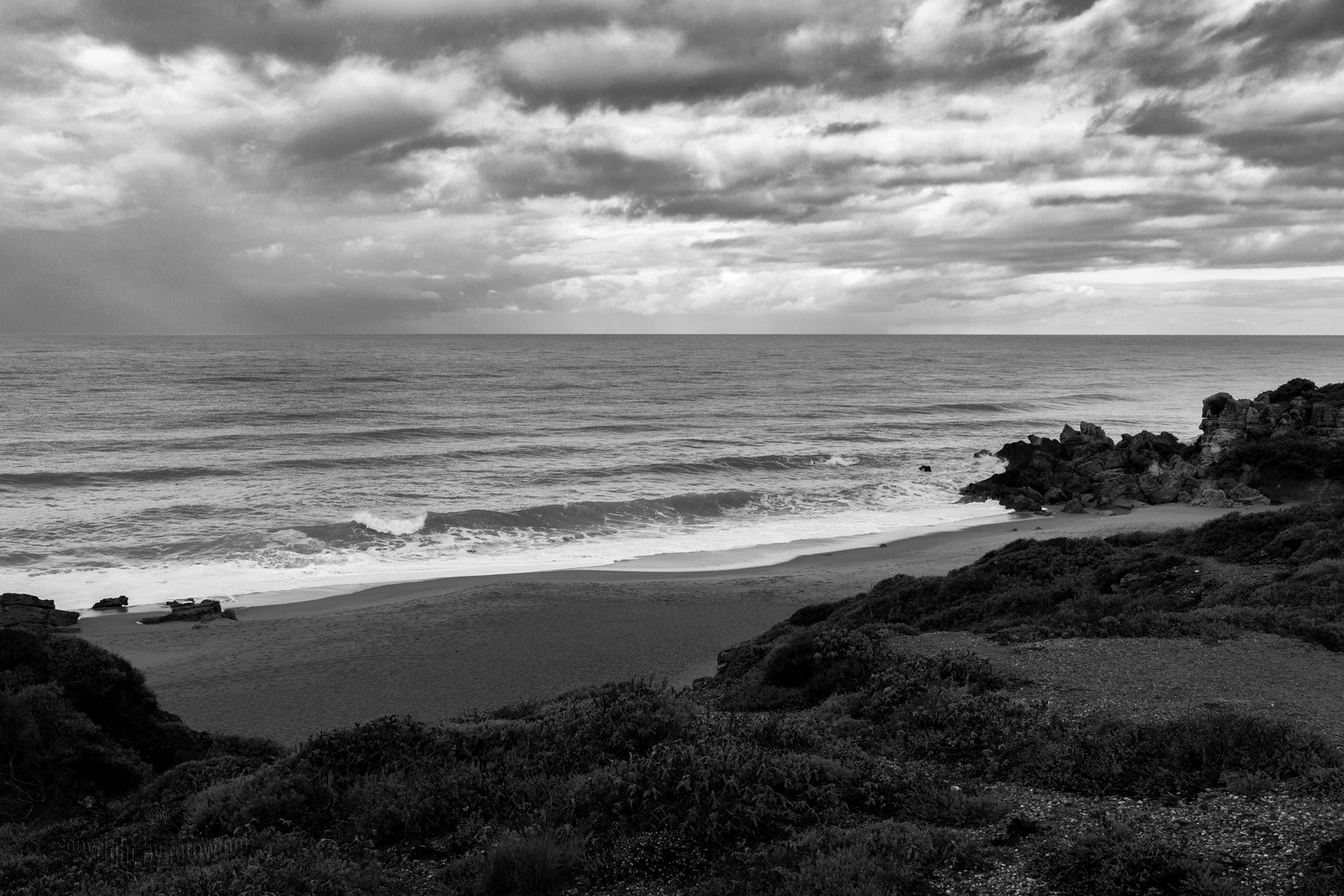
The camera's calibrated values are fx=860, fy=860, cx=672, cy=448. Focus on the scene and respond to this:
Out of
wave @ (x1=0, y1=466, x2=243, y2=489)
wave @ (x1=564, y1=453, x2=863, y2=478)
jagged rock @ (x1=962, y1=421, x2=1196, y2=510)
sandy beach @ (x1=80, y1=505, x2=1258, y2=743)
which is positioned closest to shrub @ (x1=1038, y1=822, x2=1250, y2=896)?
sandy beach @ (x1=80, y1=505, x2=1258, y2=743)

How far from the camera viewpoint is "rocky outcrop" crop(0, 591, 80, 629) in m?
17.4

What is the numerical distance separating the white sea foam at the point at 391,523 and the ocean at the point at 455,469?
3.0 inches

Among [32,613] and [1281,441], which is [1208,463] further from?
[32,613]

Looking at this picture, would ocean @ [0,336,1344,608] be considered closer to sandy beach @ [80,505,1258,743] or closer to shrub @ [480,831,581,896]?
sandy beach @ [80,505,1258,743]

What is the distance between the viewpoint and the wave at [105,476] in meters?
32.8

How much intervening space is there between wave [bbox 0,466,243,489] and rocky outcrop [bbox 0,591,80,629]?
1613 centimetres

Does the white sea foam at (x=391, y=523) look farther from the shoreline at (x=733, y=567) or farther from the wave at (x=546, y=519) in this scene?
the shoreline at (x=733, y=567)

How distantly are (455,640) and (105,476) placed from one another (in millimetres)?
24990

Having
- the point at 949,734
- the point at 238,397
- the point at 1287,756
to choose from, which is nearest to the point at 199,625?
the point at 949,734

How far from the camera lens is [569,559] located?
25.3 m

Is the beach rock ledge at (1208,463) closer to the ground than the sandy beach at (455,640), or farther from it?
farther from it

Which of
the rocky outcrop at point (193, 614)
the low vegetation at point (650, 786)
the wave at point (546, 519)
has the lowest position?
the rocky outcrop at point (193, 614)

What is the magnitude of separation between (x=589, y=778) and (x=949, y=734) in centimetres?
357

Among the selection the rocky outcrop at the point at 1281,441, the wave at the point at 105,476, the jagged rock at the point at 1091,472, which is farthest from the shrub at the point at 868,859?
the wave at the point at 105,476
